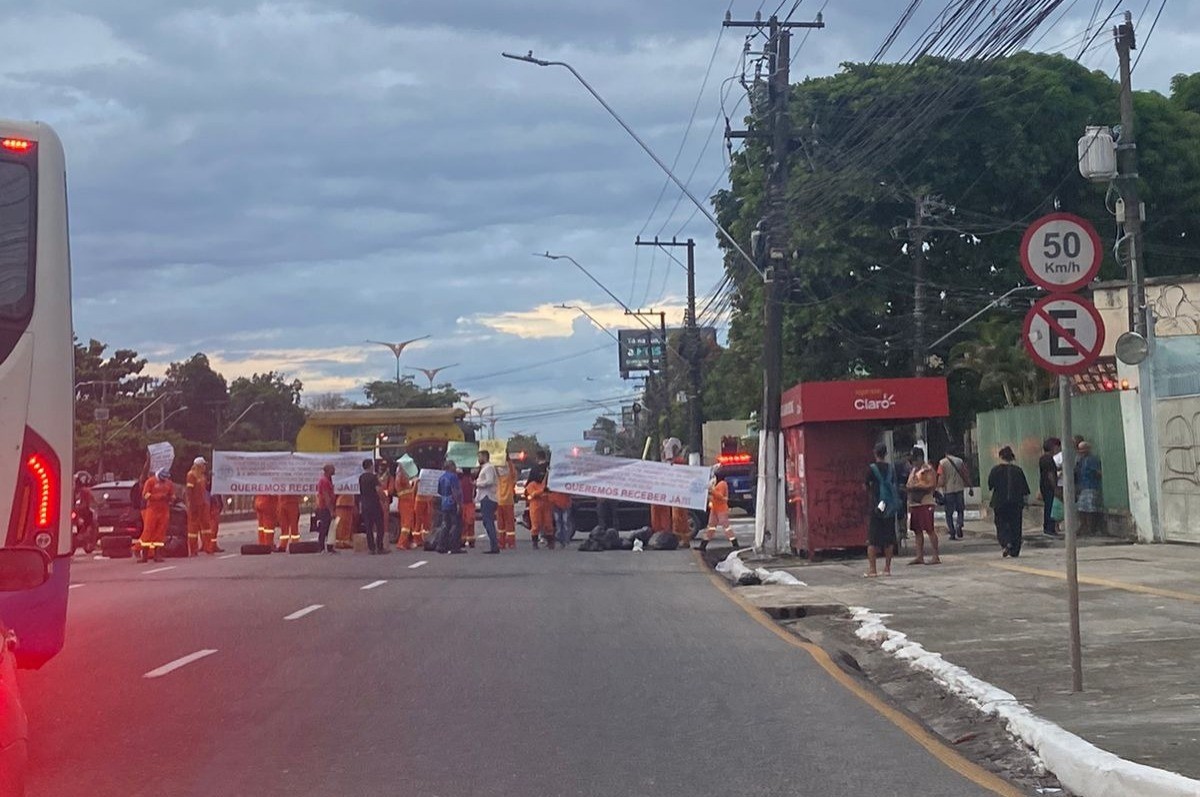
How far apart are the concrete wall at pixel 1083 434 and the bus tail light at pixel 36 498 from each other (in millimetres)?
18993

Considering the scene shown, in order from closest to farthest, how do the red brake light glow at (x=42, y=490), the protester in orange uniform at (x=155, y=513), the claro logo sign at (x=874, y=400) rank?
the red brake light glow at (x=42, y=490), the claro logo sign at (x=874, y=400), the protester in orange uniform at (x=155, y=513)

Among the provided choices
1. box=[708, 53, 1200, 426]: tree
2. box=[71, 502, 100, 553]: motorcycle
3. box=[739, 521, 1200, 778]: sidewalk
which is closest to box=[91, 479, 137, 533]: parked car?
box=[71, 502, 100, 553]: motorcycle

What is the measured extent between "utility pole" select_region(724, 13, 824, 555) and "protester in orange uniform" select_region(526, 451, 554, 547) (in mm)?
5814

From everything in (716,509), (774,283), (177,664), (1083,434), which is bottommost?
(177,664)

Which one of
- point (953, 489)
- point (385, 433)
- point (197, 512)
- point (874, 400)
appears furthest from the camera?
point (385, 433)

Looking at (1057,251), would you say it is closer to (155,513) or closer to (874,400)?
(874,400)

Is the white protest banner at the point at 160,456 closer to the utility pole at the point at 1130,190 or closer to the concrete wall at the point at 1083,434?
the concrete wall at the point at 1083,434

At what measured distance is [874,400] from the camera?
23.1m

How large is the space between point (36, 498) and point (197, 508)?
21981 millimetres

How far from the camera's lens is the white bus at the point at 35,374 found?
320 inches

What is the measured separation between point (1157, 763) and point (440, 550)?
72.5ft

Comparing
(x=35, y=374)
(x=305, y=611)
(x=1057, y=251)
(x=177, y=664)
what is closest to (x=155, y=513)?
(x=305, y=611)

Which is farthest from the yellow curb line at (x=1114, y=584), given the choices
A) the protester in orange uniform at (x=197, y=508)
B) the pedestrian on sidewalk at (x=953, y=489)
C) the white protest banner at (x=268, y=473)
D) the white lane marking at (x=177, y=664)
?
the white protest banner at (x=268, y=473)

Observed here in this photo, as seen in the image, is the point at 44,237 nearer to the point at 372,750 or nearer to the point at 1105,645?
the point at 372,750
